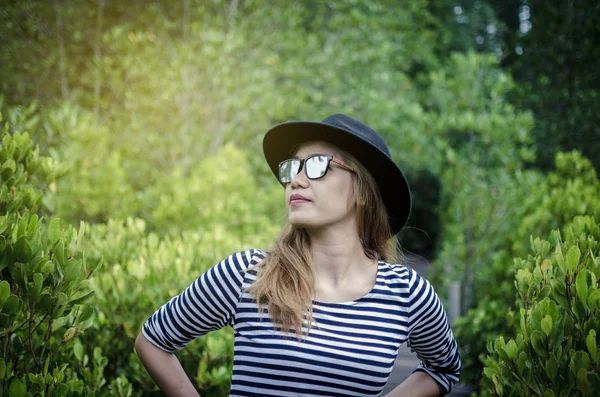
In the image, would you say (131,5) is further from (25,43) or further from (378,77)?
(378,77)

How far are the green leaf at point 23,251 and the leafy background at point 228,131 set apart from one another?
1060 mm

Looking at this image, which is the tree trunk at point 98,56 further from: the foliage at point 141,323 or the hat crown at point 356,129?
the hat crown at point 356,129

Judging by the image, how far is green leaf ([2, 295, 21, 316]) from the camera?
6.35 ft

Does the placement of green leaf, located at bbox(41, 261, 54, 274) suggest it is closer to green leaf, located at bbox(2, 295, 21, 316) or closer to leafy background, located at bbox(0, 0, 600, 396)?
green leaf, located at bbox(2, 295, 21, 316)

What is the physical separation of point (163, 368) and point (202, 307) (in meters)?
0.28

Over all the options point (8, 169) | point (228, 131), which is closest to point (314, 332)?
point (8, 169)

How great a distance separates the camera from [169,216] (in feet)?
22.6

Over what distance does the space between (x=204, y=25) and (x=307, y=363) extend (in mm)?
7282

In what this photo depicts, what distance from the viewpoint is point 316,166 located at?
93.8 inches

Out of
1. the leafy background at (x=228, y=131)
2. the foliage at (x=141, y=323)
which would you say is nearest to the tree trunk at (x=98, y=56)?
the leafy background at (x=228, y=131)

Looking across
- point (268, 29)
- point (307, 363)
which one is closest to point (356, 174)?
point (307, 363)

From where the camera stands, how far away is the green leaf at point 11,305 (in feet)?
6.35

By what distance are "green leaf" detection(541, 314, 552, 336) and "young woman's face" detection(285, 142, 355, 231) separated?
809 millimetres

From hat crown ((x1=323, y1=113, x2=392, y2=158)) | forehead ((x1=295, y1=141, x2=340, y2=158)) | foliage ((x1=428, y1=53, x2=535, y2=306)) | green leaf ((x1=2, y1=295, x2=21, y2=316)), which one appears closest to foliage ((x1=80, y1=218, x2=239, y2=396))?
green leaf ((x1=2, y1=295, x2=21, y2=316))
